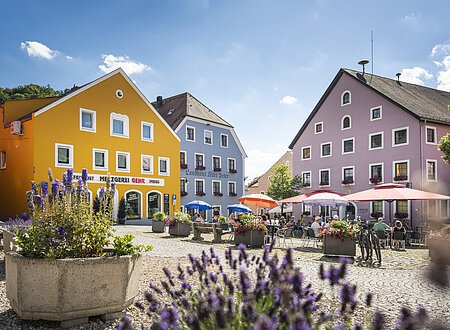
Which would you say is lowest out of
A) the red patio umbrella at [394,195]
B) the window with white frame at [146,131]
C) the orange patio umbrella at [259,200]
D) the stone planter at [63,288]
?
the stone planter at [63,288]

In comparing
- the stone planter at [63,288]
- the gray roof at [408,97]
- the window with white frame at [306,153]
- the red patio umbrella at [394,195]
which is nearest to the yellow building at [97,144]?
the window with white frame at [306,153]

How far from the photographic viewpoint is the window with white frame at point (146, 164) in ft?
108

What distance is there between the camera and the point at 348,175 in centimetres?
3406

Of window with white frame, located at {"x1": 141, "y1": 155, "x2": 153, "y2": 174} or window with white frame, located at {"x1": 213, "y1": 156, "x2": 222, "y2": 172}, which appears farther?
window with white frame, located at {"x1": 213, "y1": 156, "x2": 222, "y2": 172}

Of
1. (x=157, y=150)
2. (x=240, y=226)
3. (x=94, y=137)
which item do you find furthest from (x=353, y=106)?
(x=240, y=226)

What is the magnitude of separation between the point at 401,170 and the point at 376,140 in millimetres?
3279

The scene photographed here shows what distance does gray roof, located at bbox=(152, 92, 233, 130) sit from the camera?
39438 millimetres

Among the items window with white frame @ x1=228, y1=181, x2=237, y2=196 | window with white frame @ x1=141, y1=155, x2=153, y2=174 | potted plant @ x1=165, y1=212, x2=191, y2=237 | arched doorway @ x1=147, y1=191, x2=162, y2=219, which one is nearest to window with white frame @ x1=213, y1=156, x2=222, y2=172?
window with white frame @ x1=228, y1=181, x2=237, y2=196

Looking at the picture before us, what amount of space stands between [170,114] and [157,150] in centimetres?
788

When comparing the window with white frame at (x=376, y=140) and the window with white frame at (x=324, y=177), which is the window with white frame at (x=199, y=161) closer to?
the window with white frame at (x=324, y=177)

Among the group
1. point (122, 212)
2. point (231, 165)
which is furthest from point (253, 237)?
point (231, 165)

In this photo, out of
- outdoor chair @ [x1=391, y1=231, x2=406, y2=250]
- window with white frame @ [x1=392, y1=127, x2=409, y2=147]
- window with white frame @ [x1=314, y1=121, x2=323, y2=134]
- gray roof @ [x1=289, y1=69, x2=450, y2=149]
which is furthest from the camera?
window with white frame @ [x1=314, y1=121, x2=323, y2=134]

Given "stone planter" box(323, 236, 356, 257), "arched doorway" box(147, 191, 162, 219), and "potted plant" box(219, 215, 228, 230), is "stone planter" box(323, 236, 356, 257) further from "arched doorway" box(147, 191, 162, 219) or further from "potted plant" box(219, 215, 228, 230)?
"arched doorway" box(147, 191, 162, 219)

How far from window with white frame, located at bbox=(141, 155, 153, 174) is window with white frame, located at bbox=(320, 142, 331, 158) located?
48.4 feet
